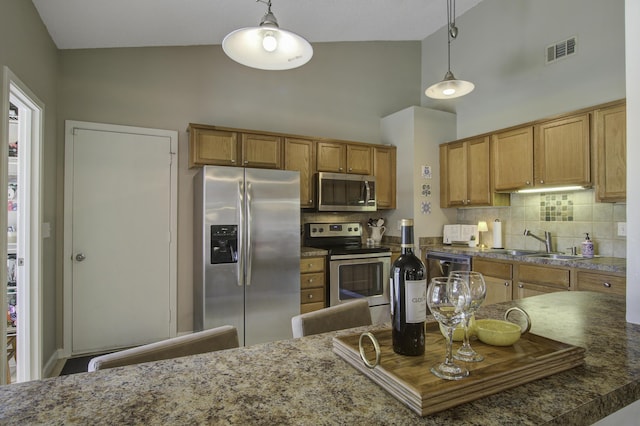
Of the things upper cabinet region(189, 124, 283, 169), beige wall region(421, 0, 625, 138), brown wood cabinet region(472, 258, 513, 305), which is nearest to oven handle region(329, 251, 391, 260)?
brown wood cabinet region(472, 258, 513, 305)

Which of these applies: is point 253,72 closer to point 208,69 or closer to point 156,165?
point 208,69

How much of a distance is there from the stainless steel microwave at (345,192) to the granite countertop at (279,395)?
293 cm

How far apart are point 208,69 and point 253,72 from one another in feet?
1.60

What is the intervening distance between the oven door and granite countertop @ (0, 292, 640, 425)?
2.59m

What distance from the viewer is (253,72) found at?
13.0ft

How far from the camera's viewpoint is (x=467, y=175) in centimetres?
402

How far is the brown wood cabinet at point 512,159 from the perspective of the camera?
11.2 ft

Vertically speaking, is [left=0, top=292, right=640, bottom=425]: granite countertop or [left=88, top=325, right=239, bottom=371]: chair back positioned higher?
[left=0, top=292, right=640, bottom=425]: granite countertop

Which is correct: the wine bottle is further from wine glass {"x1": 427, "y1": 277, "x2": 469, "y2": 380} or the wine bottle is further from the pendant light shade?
the pendant light shade

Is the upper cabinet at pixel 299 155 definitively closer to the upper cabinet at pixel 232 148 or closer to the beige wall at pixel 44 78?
the upper cabinet at pixel 232 148

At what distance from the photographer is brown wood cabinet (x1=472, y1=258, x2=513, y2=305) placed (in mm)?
3211

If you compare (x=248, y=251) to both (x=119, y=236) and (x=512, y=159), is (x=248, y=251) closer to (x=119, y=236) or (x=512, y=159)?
(x=119, y=236)

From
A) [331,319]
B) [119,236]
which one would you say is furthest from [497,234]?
[119,236]

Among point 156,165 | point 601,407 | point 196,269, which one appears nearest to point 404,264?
point 601,407
